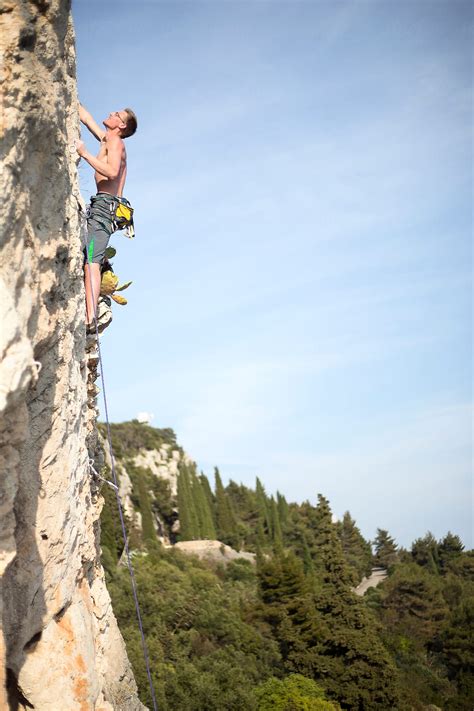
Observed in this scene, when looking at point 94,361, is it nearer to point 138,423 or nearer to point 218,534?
point 218,534

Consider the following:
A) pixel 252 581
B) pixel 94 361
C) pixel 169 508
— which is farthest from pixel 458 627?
pixel 94 361

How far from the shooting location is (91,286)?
7.40m

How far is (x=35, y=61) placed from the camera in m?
5.01

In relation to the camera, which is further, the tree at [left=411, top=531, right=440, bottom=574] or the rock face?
the tree at [left=411, top=531, right=440, bottom=574]

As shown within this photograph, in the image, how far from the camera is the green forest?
2728 centimetres

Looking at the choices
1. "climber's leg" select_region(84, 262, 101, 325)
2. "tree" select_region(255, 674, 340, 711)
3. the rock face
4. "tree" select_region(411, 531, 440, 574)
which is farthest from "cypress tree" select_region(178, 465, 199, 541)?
"climber's leg" select_region(84, 262, 101, 325)

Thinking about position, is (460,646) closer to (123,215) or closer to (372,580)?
(372,580)

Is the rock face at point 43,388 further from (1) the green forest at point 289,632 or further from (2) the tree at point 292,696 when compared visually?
(2) the tree at point 292,696

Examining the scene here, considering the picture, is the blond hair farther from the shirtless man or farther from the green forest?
the green forest

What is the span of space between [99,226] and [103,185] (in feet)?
2.09

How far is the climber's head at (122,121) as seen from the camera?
789 centimetres

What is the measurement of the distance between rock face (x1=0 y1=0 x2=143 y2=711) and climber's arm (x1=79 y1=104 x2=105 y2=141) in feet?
3.55

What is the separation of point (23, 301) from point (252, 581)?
5355 cm

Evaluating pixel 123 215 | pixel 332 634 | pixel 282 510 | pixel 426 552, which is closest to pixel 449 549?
pixel 426 552
